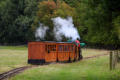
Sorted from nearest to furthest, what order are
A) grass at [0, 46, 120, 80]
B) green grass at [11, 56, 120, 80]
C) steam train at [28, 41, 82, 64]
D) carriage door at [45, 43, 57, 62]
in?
green grass at [11, 56, 120, 80] → grass at [0, 46, 120, 80] → steam train at [28, 41, 82, 64] → carriage door at [45, 43, 57, 62]

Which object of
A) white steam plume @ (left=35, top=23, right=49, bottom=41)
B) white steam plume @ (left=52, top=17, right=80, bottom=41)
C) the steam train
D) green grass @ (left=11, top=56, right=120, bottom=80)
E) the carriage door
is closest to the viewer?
green grass @ (left=11, top=56, right=120, bottom=80)

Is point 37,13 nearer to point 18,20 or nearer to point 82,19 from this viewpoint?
point 18,20

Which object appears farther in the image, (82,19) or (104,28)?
(82,19)

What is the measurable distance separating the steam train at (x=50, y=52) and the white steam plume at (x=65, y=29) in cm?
490

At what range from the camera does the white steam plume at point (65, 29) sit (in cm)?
2823

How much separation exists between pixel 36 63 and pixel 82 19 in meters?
9.08

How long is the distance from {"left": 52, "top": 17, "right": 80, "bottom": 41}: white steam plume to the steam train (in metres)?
4.90

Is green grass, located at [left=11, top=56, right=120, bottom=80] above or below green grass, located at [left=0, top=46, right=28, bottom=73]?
above

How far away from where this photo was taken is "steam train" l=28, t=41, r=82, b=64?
20.0 m

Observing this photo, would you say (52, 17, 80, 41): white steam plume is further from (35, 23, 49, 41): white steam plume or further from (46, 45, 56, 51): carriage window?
(46, 45, 56, 51): carriage window

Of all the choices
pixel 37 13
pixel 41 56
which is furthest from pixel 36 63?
pixel 37 13

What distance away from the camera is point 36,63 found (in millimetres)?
20125

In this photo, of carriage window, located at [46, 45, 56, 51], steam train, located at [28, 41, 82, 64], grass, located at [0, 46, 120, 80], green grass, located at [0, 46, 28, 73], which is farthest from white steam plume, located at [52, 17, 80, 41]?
grass, located at [0, 46, 120, 80]

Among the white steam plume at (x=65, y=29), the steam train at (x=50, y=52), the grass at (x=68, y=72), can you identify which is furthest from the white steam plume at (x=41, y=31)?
the grass at (x=68, y=72)
